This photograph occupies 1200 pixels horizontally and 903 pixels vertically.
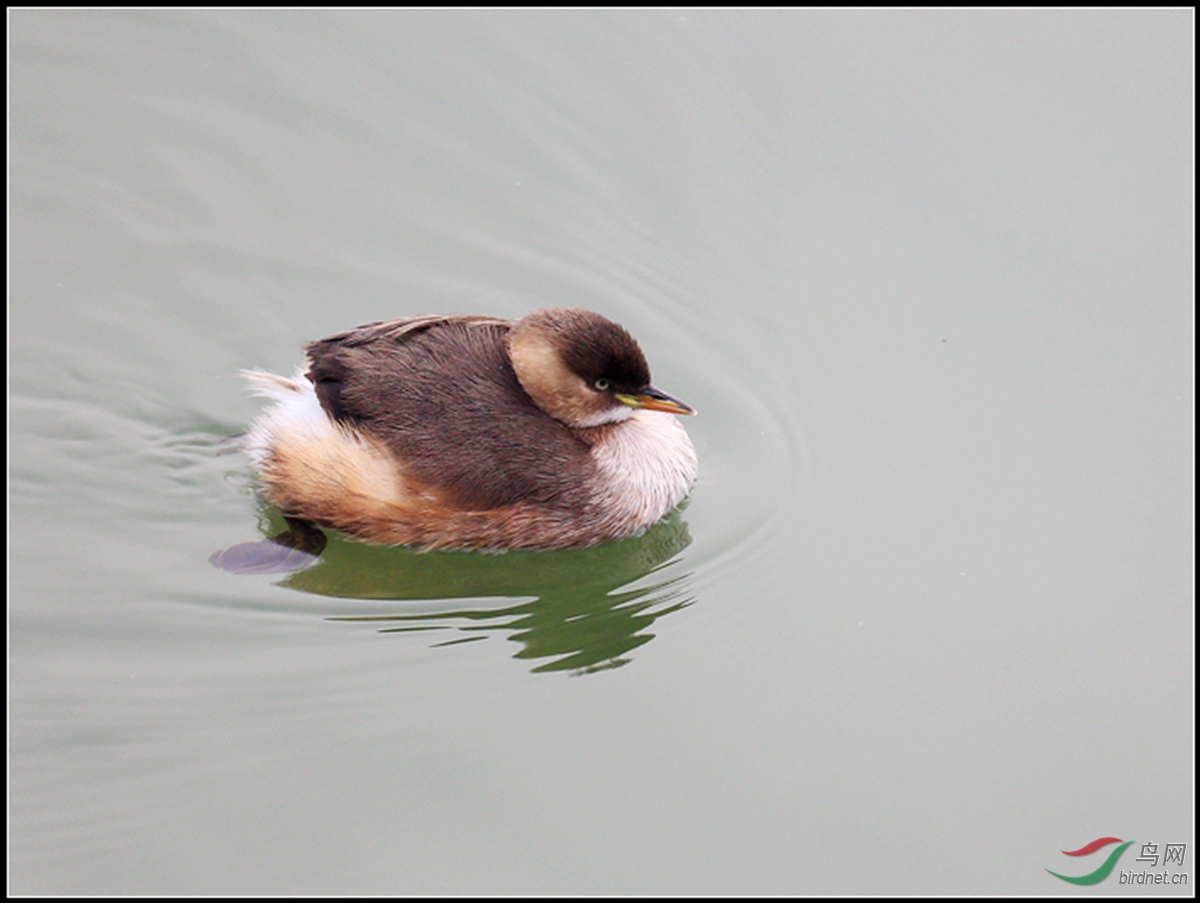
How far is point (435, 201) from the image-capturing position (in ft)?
23.3

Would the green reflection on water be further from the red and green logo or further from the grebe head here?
the red and green logo

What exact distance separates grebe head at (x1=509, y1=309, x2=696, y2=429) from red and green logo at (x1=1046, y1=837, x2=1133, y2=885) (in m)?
2.13

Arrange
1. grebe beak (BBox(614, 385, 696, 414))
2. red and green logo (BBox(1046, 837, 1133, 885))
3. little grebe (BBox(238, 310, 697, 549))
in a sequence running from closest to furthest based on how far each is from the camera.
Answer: red and green logo (BBox(1046, 837, 1133, 885)) → little grebe (BBox(238, 310, 697, 549)) → grebe beak (BBox(614, 385, 696, 414))

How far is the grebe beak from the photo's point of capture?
18.5ft

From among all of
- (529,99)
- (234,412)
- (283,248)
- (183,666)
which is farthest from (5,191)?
(183,666)

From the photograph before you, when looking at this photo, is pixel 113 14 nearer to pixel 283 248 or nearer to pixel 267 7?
pixel 267 7

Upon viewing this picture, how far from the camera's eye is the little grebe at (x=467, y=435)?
5.35 metres

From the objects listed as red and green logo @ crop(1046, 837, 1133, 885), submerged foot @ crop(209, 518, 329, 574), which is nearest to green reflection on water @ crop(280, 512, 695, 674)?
submerged foot @ crop(209, 518, 329, 574)

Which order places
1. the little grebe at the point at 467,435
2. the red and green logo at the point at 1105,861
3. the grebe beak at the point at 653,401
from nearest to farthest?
the red and green logo at the point at 1105,861
the little grebe at the point at 467,435
the grebe beak at the point at 653,401

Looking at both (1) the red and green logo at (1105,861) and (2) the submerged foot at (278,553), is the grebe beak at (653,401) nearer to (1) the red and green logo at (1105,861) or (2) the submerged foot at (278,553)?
(2) the submerged foot at (278,553)

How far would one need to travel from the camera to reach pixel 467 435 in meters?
5.35

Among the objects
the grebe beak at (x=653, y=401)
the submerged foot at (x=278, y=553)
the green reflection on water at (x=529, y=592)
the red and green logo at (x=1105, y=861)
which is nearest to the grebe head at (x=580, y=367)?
the grebe beak at (x=653, y=401)

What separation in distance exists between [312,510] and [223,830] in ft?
4.88

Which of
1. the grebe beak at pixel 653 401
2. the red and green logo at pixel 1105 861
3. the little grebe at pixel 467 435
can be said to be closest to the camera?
the red and green logo at pixel 1105 861
